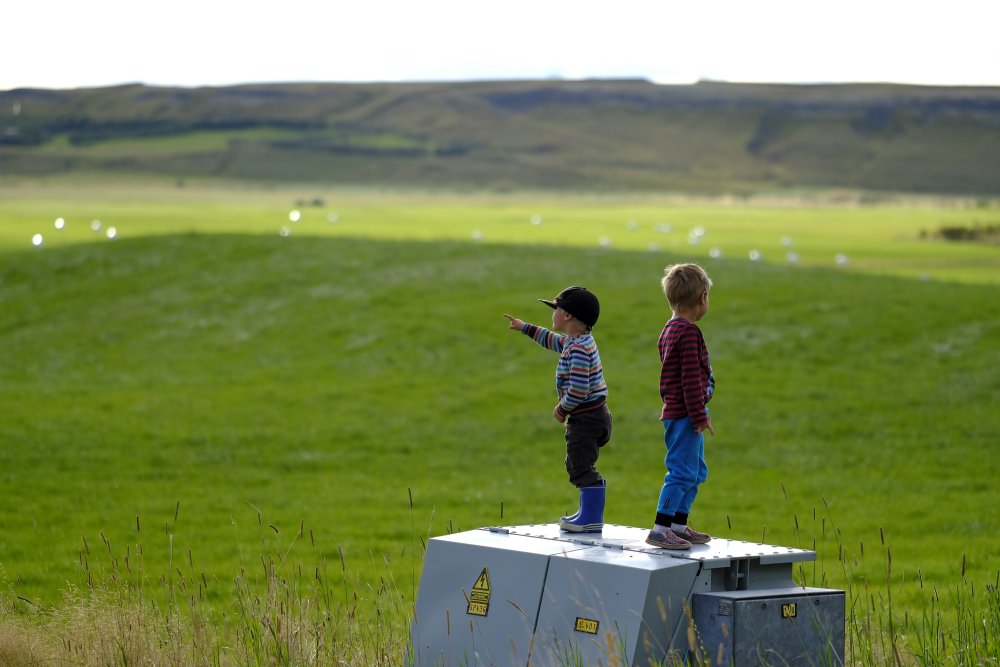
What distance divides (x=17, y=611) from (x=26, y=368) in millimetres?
20159

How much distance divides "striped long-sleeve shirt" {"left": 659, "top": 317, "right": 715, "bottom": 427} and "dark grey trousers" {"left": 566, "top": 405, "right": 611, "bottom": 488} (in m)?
0.39

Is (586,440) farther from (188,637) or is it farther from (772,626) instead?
(188,637)

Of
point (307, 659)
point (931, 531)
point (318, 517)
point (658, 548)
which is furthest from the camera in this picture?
point (318, 517)

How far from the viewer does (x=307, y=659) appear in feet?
23.1

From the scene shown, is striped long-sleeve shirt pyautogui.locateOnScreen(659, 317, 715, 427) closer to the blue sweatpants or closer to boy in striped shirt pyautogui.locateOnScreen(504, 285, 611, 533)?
the blue sweatpants

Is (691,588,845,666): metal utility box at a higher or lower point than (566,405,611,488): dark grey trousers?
lower

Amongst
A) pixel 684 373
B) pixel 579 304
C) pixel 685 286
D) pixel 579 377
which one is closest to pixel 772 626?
pixel 684 373

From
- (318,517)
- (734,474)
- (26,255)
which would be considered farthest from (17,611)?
(26,255)

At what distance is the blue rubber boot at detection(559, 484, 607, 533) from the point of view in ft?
22.5

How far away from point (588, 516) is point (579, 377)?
0.78 meters

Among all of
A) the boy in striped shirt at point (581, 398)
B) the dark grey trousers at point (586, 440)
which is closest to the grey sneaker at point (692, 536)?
the boy in striped shirt at point (581, 398)

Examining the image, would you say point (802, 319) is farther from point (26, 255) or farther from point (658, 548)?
point (26, 255)

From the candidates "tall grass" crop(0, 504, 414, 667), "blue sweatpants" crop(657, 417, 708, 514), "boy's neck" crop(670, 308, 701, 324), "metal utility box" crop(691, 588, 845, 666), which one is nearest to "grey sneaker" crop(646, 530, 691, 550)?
"blue sweatpants" crop(657, 417, 708, 514)

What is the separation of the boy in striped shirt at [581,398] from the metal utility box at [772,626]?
102 centimetres
